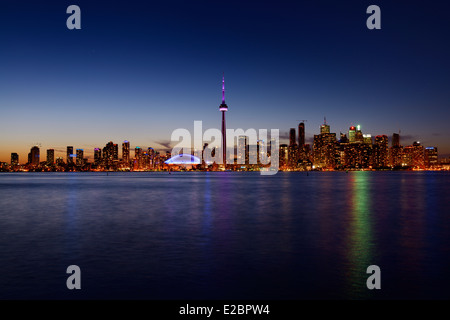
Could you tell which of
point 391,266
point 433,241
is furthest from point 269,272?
point 433,241

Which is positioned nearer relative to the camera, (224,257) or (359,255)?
(224,257)

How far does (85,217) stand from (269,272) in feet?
80.1

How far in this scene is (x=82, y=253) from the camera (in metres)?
18.9

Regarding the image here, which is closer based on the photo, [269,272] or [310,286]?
[310,286]

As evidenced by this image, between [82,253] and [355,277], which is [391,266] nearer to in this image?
[355,277]

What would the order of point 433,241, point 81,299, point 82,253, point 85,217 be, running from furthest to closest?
point 85,217 → point 433,241 → point 82,253 → point 81,299
